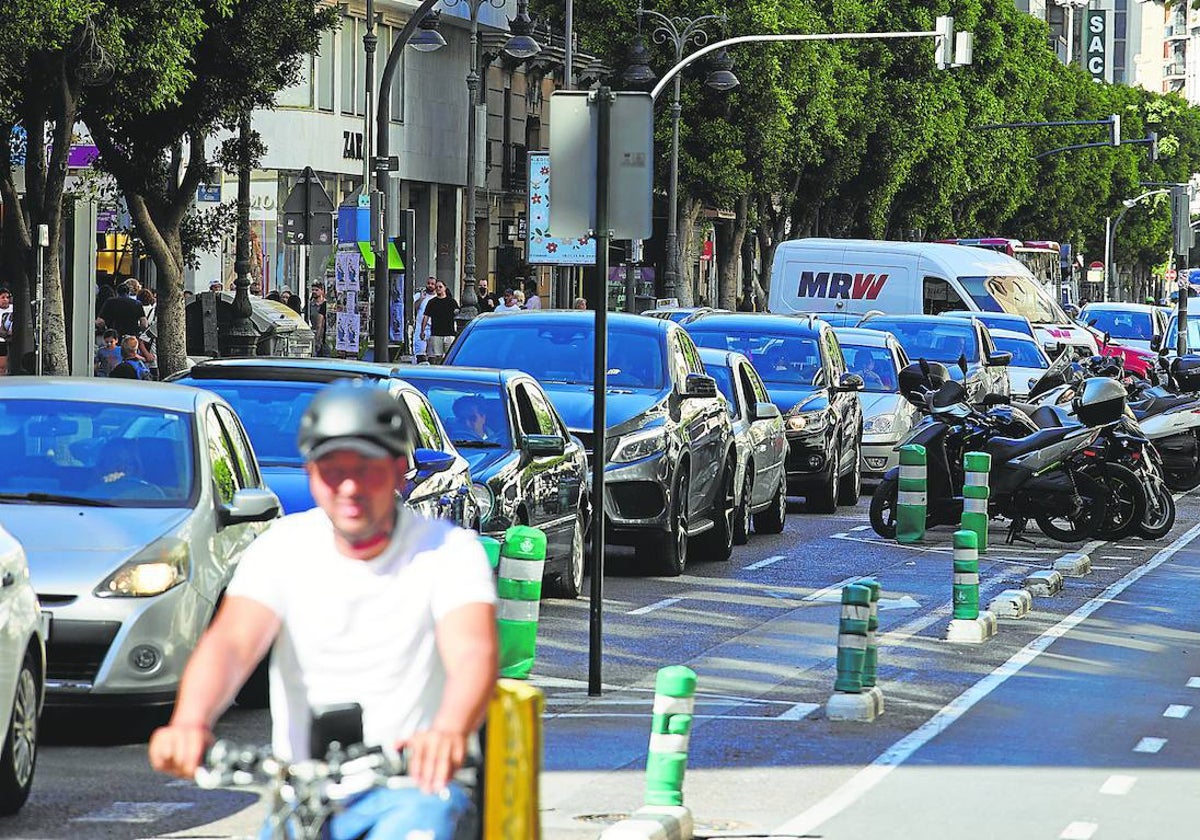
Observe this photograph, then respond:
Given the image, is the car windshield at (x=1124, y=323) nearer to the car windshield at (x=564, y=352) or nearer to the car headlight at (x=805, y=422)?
the car headlight at (x=805, y=422)

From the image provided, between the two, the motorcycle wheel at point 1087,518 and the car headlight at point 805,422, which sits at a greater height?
the car headlight at point 805,422

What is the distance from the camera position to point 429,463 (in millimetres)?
13461

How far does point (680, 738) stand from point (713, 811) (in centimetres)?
93

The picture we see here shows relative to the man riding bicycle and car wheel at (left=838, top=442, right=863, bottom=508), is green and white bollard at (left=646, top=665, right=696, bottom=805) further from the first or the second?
car wheel at (left=838, top=442, right=863, bottom=508)

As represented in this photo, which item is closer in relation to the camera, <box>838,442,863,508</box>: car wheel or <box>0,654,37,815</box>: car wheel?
<box>0,654,37,815</box>: car wheel

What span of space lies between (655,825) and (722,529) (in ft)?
39.1

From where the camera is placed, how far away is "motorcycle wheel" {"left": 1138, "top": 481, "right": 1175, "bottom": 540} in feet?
Answer: 74.7

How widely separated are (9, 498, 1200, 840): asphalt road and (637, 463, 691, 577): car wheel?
16 cm

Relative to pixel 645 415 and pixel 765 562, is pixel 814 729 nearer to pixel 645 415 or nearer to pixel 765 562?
pixel 645 415

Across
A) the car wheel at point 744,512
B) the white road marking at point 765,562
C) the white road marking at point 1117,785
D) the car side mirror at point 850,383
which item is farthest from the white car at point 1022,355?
the white road marking at point 1117,785

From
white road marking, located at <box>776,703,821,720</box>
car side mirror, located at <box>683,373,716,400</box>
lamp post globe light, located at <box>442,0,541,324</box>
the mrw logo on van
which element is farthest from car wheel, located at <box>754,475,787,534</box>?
the mrw logo on van

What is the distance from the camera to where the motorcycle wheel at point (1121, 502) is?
22.7 metres

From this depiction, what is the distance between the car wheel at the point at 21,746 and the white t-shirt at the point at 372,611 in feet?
12.6

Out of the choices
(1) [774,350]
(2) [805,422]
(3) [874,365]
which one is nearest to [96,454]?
(2) [805,422]
